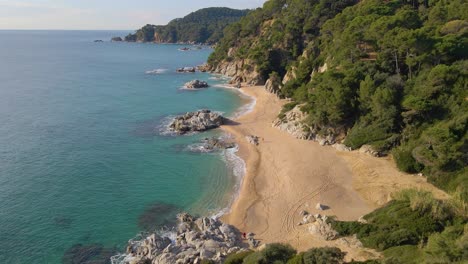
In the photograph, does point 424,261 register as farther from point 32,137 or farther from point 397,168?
point 32,137

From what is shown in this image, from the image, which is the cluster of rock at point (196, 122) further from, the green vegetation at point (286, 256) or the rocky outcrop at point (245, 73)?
the green vegetation at point (286, 256)

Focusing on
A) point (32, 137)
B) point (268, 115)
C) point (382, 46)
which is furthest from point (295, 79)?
point (32, 137)

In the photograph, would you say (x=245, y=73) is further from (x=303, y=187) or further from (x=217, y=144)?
(x=303, y=187)

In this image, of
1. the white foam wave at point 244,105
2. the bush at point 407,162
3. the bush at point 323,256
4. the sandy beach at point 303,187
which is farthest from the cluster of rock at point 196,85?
the bush at point 323,256

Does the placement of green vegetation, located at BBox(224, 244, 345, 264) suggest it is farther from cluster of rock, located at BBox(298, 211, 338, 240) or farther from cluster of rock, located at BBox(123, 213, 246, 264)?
cluster of rock, located at BBox(298, 211, 338, 240)

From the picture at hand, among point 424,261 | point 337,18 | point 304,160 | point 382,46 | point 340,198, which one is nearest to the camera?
point 424,261

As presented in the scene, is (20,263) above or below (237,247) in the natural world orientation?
below
